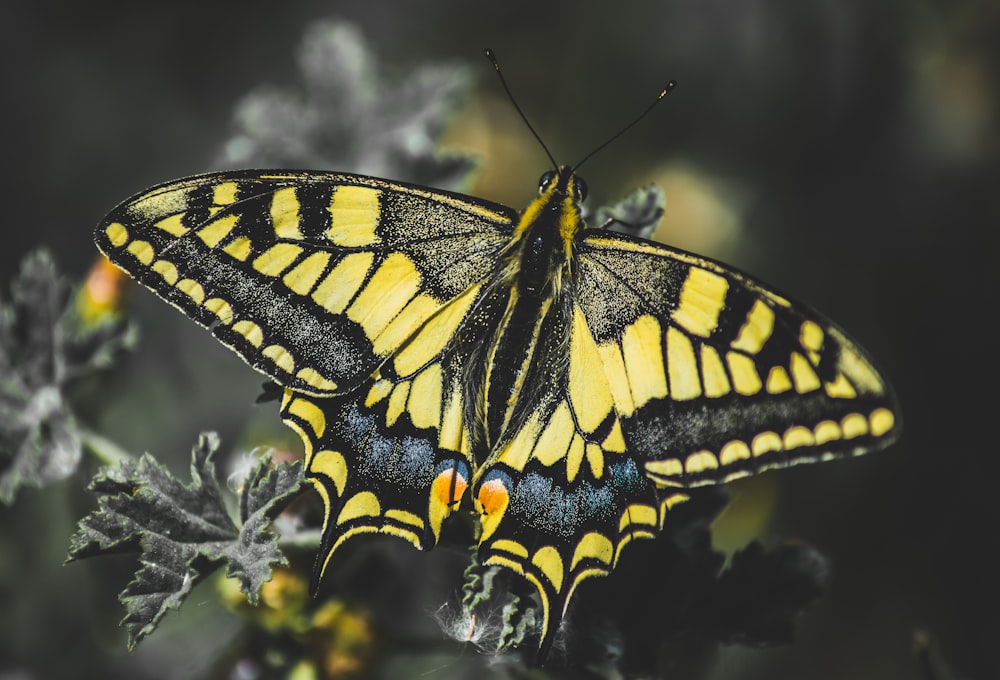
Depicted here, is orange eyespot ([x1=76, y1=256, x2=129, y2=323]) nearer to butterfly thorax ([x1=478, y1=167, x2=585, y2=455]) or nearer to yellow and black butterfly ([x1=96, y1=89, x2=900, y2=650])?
yellow and black butterfly ([x1=96, y1=89, x2=900, y2=650])

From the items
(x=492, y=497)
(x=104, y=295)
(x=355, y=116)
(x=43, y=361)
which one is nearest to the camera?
(x=492, y=497)

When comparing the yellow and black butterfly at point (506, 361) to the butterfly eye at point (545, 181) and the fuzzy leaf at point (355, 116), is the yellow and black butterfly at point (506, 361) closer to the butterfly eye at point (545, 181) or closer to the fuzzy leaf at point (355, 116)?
the butterfly eye at point (545, 181)

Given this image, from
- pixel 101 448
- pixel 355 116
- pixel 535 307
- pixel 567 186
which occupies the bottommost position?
pixel 101 448

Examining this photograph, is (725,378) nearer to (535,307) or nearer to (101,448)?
(535,307)

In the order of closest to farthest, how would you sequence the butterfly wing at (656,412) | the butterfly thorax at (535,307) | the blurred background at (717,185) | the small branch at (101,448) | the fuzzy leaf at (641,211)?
the butterfly wing at (656,412) → the butterfly thorax at (535,307) → the fuzzy leaf at (641,211) → the small branch at (101,448) → the blurred background at (717,185)

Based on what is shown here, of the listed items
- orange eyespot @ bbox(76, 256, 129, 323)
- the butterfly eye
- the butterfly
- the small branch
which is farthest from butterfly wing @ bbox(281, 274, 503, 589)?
orange eyespot @ bbox(76, 256, 129, 323)

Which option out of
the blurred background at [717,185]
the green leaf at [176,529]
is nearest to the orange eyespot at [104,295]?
the blurred background at [717,185]

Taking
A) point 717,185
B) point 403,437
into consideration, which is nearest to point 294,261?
point 403,437
